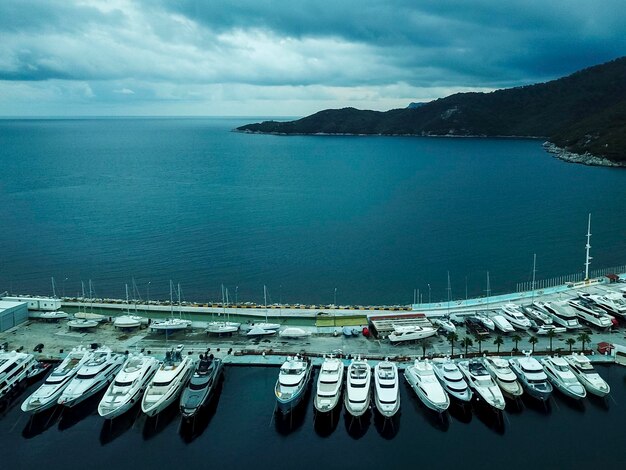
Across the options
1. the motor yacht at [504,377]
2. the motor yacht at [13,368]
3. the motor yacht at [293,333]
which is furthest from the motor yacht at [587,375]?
the motor yacht at [13,368]

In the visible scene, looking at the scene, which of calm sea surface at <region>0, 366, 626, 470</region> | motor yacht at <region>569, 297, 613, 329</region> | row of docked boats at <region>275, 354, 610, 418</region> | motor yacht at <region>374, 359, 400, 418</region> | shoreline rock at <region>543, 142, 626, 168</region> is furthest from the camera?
shoreline rock at <region>543, 142, 626, 168</region>

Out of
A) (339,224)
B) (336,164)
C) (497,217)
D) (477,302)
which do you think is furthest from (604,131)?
(477,302)

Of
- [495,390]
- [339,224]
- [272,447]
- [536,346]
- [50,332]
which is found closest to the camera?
[272,447]

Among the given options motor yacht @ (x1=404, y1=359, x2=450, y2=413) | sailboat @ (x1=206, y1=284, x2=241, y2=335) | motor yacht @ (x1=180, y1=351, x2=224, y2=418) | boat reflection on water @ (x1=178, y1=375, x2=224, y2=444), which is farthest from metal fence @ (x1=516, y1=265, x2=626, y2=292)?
boat reflection on water @ (x1=178, y1=375, x2=224, y2=444)

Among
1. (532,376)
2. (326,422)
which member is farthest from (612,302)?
(326,422)

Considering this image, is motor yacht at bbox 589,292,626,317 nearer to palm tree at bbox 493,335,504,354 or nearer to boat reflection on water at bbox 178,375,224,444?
palm tree at bbox 493,335,504,354

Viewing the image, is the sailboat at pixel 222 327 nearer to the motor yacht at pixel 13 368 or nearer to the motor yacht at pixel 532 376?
the motor yacht at pixel 13 368

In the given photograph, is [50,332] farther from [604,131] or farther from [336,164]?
[604,131]
